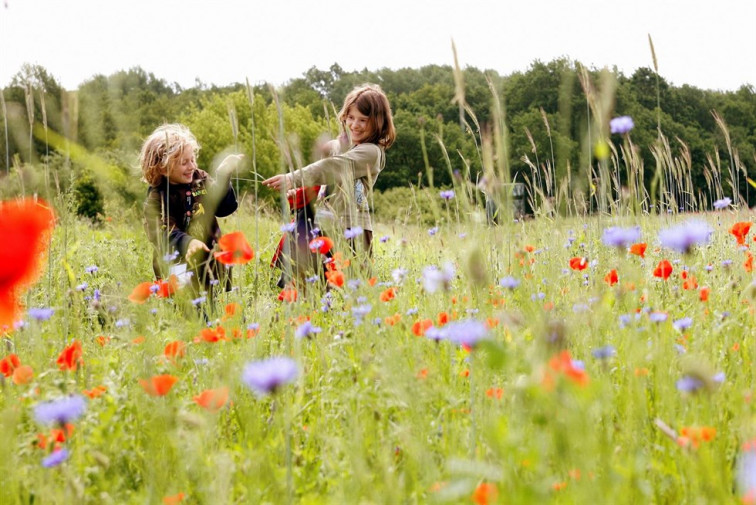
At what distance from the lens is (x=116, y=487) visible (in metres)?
1.24

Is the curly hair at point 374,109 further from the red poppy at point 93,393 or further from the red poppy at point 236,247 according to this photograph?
the red poppy at point 93,393

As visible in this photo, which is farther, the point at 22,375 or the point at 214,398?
the point at 22,375

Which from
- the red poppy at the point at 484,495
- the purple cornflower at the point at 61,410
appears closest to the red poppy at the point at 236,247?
the purple cornflower at the point at 61,410

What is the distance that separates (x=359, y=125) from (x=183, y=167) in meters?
0.97

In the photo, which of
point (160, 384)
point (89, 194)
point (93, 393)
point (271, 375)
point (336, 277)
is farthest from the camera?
point (89, 194)

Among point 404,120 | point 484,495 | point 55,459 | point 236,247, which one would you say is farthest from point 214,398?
point 404,120

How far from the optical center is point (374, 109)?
12.1ft

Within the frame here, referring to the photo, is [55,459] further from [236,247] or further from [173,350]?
[236,247]

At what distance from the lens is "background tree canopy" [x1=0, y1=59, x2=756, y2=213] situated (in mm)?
1471

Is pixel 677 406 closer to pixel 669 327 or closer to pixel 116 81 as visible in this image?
pixel 669 327

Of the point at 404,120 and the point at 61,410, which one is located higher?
→ the point at 404,120

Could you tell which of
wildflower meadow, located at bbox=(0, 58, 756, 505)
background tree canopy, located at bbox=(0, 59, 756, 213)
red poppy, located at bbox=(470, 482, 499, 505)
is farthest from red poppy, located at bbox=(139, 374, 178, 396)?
red poppy, located at bbox=(470, 482, 499, 505)

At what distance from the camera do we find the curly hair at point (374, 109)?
12.0 feet

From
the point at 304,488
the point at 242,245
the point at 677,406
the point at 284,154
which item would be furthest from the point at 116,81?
the point at 677,406
